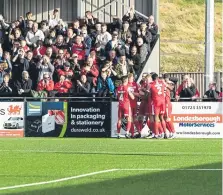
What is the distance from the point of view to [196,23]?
215 ft

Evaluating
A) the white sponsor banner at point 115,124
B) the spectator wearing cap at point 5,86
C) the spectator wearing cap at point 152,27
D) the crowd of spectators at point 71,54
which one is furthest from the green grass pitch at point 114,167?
the spectator wearing cap at point 152,27

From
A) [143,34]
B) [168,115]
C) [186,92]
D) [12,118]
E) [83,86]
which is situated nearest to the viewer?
[168,115]

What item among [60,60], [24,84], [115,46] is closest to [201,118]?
[115,46]

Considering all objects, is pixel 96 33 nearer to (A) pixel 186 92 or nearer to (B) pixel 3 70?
(B) pixel 3 70

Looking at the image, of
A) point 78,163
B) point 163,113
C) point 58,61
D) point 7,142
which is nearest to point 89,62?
point 58,61

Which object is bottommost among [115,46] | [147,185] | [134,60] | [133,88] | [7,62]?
[147,185]

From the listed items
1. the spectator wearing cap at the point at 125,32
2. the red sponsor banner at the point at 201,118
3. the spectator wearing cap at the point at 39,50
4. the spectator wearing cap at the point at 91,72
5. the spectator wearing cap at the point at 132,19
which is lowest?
the red sponsor banner at the point at 201,118

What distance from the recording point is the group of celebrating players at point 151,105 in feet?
99.2

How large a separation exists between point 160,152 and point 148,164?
377 cm

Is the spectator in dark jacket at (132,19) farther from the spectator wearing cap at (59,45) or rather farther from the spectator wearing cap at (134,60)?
the spectator wearing cap at (59,45)

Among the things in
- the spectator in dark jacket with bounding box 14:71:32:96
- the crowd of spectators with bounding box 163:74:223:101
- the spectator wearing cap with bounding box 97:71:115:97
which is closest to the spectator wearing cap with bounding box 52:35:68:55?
the spectator in dark jacket with bounding box 14:71:32:96

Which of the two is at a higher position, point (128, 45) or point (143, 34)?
point (143, 34)

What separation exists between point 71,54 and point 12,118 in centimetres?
384

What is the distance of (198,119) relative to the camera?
3055cm
